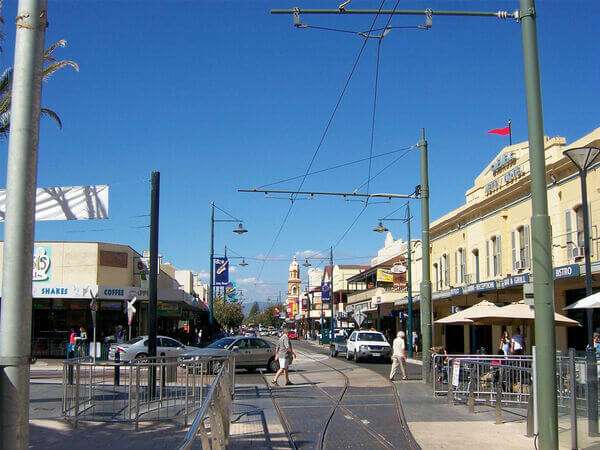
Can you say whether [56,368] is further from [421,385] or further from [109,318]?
[421,385]

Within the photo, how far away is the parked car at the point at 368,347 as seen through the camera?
33.4 metres

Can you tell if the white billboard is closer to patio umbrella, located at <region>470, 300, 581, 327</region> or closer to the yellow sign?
patio umbrella, located at <region>470, 300, 581, 327</region>

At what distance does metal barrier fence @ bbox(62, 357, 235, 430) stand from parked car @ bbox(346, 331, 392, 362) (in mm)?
21254

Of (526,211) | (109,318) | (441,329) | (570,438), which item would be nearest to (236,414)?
(570,438)

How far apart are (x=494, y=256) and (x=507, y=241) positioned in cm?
186

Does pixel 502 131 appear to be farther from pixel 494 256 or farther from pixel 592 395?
pixel 592 395

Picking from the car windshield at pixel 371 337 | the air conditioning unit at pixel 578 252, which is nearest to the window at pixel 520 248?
the air conditioning unit at pixel 578 252

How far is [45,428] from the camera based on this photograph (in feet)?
37.3

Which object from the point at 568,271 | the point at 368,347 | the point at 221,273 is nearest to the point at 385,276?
the point at 368,347

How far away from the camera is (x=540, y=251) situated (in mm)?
8617

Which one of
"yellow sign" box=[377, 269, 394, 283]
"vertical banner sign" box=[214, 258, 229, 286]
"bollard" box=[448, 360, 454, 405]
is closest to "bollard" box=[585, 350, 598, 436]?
"bollard" box=[448, 360, 454, 405]

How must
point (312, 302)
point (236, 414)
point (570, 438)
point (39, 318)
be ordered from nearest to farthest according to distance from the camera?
point (570, 438)
point (236, 414)
point (39, 318)
point (312, 302)

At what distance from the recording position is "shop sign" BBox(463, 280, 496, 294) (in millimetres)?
28875

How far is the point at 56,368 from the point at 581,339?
22352 millimetres
